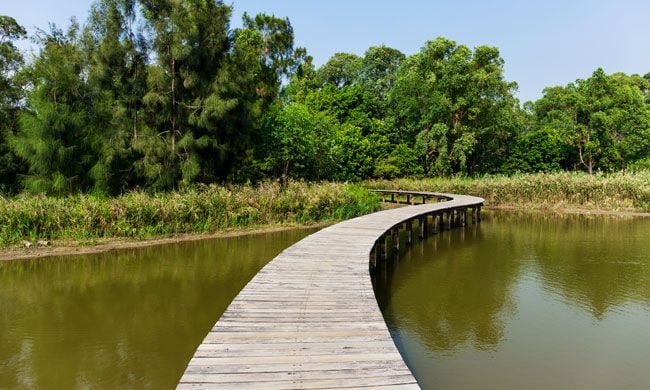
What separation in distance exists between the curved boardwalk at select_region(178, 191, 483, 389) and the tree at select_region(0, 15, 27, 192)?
1666 centimetres

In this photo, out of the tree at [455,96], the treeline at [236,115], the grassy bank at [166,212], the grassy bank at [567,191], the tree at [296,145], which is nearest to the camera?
the grassy bank at [166,212]

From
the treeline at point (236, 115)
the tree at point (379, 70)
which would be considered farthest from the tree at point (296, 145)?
the tree at point (379, 70)

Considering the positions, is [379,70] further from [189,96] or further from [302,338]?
[302,338]

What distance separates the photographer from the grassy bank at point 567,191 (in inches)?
815

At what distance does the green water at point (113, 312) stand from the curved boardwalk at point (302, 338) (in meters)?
1.11

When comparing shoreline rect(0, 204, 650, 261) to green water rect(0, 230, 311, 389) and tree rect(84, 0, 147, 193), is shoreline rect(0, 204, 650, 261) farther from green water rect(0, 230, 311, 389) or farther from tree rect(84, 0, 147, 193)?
tree rect(84, 0, 147, 193)

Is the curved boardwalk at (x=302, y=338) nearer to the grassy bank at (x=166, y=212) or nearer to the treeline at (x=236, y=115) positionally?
the grassy bank at (x=166, y=212)

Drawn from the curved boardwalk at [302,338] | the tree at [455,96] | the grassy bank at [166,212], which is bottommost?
the curved boardwalk at [302,338]

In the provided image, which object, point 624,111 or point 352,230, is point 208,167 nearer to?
point 352,230

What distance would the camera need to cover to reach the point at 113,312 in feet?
22.7

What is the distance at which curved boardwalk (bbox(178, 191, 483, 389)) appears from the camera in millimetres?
3357

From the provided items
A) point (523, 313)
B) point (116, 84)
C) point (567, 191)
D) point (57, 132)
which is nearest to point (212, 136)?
point (116, 84)

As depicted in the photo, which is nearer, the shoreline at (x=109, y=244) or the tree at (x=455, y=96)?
the shoreline at (x=109, y=244)

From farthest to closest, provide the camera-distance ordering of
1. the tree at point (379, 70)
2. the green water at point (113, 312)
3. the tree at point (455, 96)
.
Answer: the tree at point (379, 70) < the tree at point (455, 96) < the green water at point (113, 312)
